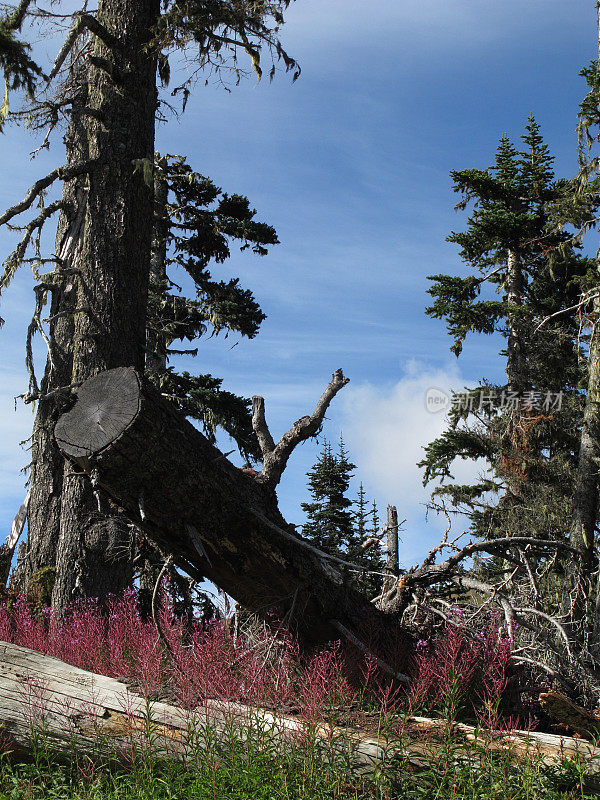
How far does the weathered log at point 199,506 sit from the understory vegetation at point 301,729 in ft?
1.29

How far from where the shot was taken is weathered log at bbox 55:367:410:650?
5102 mm

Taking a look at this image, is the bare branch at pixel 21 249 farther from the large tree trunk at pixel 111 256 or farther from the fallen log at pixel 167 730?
the fallen log at pixel 167 730

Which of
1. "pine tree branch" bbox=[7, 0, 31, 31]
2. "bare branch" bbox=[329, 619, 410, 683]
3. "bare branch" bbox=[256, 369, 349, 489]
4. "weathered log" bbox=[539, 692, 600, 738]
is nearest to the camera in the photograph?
"weathered log" bbox=[539, 692, 600, 738]

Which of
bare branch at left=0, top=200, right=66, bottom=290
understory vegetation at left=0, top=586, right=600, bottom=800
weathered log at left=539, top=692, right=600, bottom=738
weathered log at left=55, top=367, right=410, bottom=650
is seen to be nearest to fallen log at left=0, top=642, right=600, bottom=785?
understory vegetation at left=0, top=586, right=600, bottom=800

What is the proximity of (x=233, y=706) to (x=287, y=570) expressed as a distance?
1150mm

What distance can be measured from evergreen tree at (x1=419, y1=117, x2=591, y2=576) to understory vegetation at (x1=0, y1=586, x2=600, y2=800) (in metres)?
11.6

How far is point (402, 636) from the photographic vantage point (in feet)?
21.4

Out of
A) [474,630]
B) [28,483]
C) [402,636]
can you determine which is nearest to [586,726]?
[474,630]

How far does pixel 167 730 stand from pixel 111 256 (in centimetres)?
551

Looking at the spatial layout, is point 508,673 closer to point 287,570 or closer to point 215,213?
point 287,570

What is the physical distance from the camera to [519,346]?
18578 mm

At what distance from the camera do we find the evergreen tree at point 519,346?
58.1 ft

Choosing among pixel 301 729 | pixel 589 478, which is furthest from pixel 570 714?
pixel 589 478

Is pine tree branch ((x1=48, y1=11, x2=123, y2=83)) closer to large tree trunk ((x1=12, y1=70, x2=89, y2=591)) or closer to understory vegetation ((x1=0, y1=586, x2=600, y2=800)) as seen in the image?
large tree trunk ((x1=12, y1=70, x2=89, y2=591))
